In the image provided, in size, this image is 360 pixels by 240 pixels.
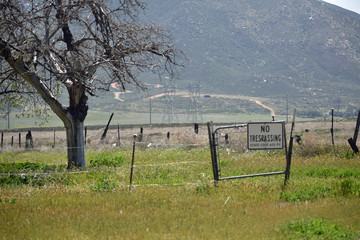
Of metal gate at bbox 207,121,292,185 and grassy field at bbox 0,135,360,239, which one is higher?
metal gate at bbox 207,121,292,185

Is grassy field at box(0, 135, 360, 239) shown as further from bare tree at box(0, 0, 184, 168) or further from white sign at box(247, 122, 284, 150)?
bare tree at box(0, 0, 184, 168)

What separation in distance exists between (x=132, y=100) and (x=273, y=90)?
61.9 meters

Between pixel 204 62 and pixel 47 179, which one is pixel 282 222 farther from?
pixel 204 62

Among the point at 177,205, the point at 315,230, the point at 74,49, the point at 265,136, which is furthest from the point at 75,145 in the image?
the point at 315,230

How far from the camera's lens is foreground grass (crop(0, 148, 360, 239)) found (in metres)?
8.46

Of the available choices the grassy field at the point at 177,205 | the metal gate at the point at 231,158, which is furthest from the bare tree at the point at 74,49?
the metal gate at the point at 231,158

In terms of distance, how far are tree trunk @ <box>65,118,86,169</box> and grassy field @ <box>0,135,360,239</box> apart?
218cm

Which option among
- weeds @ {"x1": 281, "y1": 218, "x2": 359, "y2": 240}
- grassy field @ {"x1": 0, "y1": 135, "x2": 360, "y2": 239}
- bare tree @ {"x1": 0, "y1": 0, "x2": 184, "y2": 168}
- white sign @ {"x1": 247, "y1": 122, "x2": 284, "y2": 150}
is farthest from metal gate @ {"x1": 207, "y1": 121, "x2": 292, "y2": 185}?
bare tree @ {"x1": 0, "y1": 0, "x2": 184, "y2": 168}

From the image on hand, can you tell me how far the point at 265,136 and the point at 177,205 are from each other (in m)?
3.42

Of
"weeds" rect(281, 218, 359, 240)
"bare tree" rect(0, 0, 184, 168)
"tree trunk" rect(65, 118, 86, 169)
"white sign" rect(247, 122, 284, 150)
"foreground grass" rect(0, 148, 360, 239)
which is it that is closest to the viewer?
"weeds" rect(281, 218, 359, 240)

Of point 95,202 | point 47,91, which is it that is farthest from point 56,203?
point 47,91

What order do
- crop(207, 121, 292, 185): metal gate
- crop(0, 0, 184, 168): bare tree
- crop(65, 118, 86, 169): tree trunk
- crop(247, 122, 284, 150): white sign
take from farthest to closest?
crop(65, 118, 86, 169): tree trunk, crop(0, 0, 184, 168): bare tree, crop(247, 122, 284, 150): white sign, crop(207, 121, 292, 185): metal gate

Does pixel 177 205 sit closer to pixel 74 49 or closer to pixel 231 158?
pixel 231 158

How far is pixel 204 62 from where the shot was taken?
199 metres
